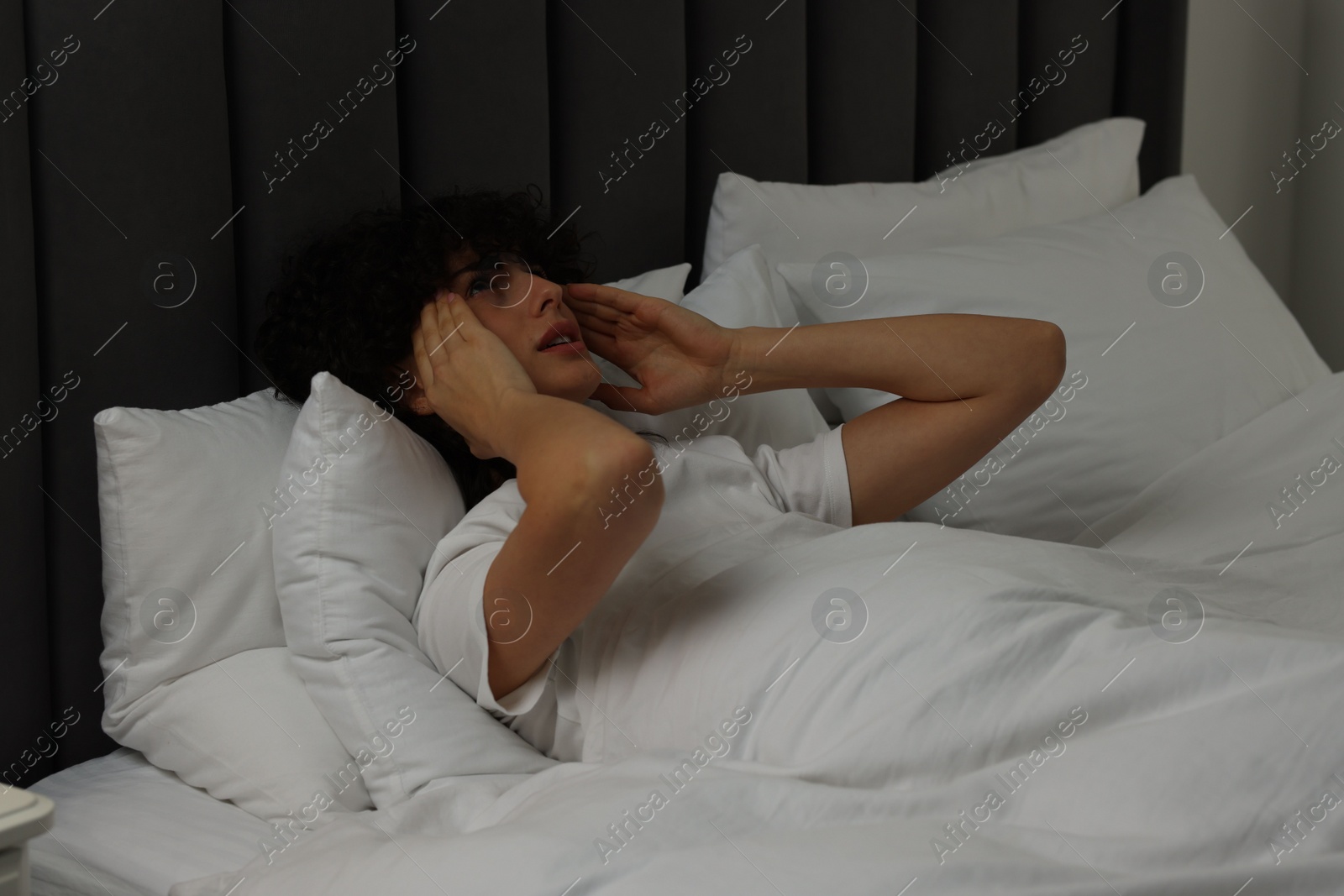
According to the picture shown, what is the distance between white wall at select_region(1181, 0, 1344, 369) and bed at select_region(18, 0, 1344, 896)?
0.89 metres

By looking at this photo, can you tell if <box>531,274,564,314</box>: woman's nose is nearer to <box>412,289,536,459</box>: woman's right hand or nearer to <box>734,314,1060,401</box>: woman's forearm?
<box>412,289,536,459</box>: woman's right hand

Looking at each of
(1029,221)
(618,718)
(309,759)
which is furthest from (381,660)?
(1029,221)

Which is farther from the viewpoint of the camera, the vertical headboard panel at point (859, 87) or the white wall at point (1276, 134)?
the white wall at point (1276, 134)

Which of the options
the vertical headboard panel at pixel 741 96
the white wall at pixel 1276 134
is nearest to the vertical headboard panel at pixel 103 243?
the vertical headboard panel at pixel 741 96

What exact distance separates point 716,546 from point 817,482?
0.19 m

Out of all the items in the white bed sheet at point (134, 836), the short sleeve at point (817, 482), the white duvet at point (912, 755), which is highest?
the short sleeve at point (817, 482)

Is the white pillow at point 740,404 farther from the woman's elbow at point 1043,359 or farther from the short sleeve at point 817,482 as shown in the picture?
the woman's elbow at point 1043,359

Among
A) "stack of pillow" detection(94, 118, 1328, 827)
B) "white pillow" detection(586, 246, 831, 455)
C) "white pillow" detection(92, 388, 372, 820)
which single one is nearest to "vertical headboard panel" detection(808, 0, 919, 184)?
"stack of pillow" detection(94, 118, 1328, 827)

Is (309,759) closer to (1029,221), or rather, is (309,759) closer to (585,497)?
(585,497)

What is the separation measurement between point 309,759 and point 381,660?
101mm

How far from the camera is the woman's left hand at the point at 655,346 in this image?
3.58ft

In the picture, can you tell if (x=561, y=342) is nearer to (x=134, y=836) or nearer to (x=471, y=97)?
(x=471, y=97)

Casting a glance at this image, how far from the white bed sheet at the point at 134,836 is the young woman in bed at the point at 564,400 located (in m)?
0.21

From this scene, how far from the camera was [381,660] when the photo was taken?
34.6 inches
